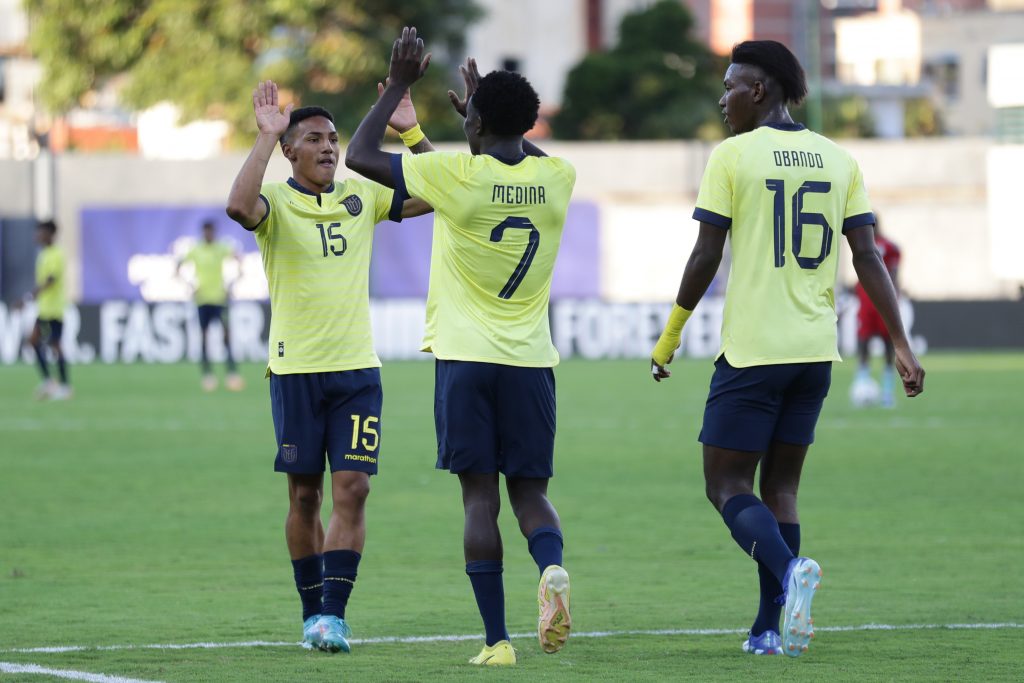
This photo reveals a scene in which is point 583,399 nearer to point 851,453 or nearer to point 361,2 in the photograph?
point 851,453

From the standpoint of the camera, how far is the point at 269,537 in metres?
10.9

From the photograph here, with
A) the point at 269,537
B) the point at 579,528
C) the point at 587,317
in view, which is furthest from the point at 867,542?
the point at 587,317

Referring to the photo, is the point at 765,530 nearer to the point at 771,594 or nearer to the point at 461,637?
the point at 771,594

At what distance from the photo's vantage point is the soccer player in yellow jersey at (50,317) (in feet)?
75.6

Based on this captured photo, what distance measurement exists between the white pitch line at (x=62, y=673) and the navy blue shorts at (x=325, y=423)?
1.15 meters

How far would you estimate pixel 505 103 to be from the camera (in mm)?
6645

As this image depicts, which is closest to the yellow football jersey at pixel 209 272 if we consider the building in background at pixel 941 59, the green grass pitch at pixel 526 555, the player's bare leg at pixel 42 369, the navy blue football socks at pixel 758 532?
the player's bare leg at pixel 42 369

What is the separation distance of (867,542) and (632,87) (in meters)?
48.8

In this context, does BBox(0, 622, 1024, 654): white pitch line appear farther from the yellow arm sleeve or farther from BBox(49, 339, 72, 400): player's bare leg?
BBox(49, 339, 72, 400): player's bare leg

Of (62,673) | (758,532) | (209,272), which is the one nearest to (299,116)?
(62,673)

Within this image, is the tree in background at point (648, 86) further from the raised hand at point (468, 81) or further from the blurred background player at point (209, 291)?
the raised hand at point (468, 81)

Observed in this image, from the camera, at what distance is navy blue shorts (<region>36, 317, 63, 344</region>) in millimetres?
23406

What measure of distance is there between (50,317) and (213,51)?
78.9ft

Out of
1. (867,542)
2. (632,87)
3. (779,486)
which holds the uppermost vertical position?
(632,87)
